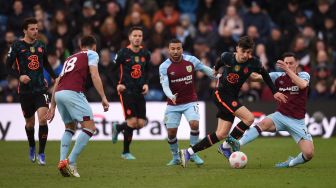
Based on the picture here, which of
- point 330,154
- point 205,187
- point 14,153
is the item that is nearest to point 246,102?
point 330,154

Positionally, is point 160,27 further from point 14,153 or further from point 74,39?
point 14,153

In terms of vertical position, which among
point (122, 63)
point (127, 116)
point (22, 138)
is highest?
point (122, 63)

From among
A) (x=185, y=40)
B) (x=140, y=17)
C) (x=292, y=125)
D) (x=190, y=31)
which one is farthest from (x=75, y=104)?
(x=190, y=31)

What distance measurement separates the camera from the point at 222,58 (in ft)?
45.5

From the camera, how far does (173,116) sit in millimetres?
14469

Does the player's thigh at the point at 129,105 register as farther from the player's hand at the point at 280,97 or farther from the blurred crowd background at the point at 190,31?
the blurred crowd background at the point at 190,31

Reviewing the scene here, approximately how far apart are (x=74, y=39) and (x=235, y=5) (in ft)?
14.8

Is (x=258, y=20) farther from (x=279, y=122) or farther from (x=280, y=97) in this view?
(x=280, y=97)

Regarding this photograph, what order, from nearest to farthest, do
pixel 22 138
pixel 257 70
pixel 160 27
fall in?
pixel 257 70 → pixel 22 138 → pixel 160 27

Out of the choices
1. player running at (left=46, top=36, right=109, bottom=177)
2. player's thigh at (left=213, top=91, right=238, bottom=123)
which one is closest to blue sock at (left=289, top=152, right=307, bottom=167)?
player's thigh at (left=213, top=91, right=238, bottom=123)

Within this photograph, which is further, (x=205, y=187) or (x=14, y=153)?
(x=14, y=153)

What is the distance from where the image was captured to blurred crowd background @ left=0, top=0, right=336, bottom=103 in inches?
859

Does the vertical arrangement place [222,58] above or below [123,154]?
above

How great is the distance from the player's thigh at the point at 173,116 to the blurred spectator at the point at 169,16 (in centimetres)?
903
